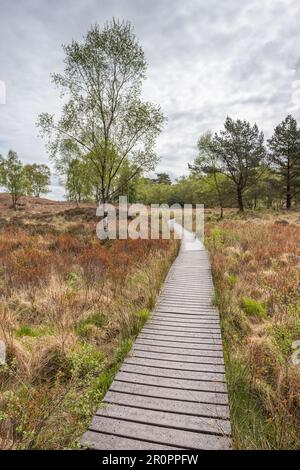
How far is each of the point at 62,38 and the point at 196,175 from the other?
63.2 feet

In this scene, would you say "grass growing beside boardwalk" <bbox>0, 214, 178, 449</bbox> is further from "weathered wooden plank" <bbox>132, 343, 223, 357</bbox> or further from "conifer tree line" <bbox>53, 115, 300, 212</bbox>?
"conifer tree line" <bbox>53, 115, 300, 212</bbox>

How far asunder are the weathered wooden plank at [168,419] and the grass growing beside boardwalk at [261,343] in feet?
0.54

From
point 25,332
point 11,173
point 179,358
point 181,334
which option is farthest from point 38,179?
point 179,358

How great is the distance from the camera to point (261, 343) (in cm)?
436

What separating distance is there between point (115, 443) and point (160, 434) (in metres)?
0.46

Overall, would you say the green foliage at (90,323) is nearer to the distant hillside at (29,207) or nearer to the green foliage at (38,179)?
the distant hillside at (29,207)

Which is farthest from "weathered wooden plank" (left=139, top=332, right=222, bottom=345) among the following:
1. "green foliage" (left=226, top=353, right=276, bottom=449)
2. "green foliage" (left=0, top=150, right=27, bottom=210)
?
"green foliage" (left=0, top=150, right=27, bottom=210)

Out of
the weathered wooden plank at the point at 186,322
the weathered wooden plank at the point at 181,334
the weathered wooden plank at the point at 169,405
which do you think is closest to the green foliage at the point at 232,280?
the weathered wooden plank at the point at 186,322

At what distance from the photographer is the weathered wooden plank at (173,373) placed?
367 cm

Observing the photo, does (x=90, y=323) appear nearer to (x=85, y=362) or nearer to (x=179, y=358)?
(x=85, y=362)

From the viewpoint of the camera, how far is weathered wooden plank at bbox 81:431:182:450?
8.58 ft

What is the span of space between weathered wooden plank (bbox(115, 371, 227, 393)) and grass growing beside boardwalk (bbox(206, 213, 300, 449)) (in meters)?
0.19
